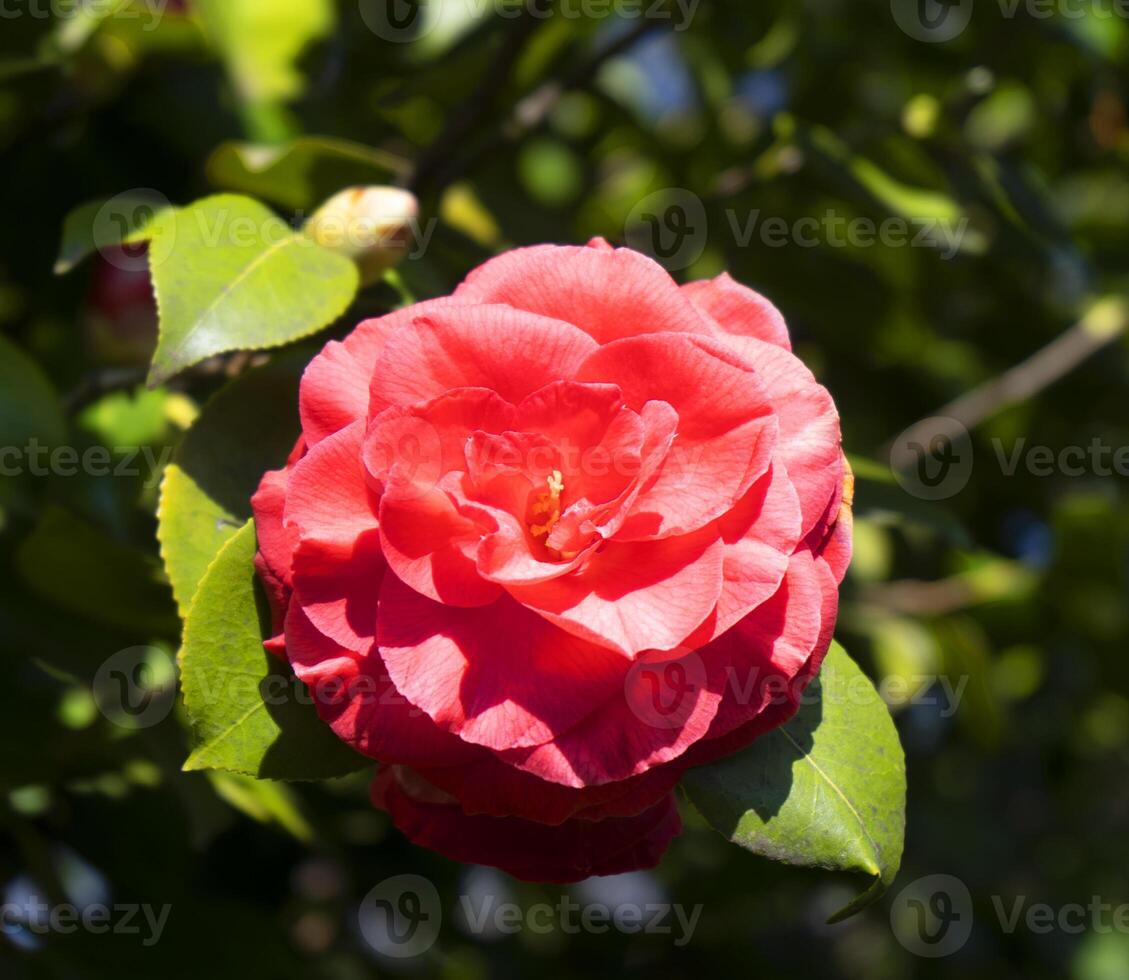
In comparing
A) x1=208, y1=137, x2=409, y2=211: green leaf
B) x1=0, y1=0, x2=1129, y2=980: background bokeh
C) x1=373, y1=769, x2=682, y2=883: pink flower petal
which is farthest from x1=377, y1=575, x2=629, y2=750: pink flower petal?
x1=208, y1=137, x2=409, y2=211: green leaf

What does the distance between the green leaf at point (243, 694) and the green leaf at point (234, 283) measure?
0.13 meters

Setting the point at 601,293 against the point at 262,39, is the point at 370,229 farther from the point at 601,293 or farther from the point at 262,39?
the point at 262,39

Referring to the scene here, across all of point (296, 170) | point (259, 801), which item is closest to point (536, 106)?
point (296, 170)

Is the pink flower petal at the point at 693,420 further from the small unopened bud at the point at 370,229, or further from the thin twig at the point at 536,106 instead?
the thin twig at the point at 536,106

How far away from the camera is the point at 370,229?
875mm

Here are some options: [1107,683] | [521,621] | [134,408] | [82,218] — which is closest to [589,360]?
[521,621]

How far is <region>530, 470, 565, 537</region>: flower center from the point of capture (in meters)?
0.68

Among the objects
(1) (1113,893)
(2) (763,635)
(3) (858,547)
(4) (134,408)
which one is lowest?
(1) (1113,893)

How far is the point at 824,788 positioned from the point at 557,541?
0.68ft

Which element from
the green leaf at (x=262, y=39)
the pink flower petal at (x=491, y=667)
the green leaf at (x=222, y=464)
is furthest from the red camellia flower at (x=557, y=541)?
the green leaf at (x=262, y=39)

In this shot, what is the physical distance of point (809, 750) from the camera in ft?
2.35

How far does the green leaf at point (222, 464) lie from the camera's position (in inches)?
30.2

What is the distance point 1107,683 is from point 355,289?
4.25 ft

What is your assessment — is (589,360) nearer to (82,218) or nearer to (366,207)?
(366,207)
